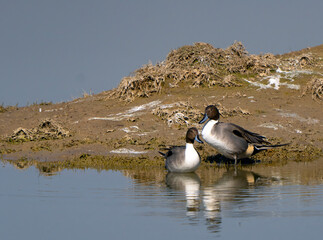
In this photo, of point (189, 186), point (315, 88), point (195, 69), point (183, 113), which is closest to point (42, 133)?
point (183, 113)

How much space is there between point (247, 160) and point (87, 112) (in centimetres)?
821

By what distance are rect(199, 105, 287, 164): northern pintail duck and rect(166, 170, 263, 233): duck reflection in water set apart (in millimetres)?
726

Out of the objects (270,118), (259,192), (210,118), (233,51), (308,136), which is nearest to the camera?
(259,192)

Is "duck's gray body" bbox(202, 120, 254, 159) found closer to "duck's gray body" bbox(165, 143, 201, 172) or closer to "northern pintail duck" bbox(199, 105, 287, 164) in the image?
"northern pintail duck" bbox(199, 105, 287, 164)

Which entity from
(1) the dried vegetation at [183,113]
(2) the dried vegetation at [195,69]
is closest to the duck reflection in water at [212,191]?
(1) the dried vegetation at [183,113]

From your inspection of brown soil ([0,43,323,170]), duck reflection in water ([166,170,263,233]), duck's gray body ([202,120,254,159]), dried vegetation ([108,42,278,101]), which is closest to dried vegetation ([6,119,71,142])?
brown soil ([0,43,323,170])

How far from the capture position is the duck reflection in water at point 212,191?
877 cm

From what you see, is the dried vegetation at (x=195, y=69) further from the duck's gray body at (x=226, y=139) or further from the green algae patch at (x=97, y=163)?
the duck's gray body at (x=226, y=139)

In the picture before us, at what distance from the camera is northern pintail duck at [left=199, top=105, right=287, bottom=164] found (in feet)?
47.3

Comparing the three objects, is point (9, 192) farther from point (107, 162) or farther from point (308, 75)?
point (308, 75)

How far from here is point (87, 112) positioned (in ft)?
72.4

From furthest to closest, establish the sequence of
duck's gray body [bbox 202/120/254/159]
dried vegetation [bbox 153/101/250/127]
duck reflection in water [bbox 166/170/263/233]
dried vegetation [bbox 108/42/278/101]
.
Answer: dried vegetation [bbox 108/42/278/101], dried vegetation [bbox 153/101/250/127], duck's gray body [bbox 202/120/254/159], duck reflection in water [bbox 166/170/263/233]

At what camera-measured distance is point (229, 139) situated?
14.5 m

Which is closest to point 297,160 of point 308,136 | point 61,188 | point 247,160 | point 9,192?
point 247,160
